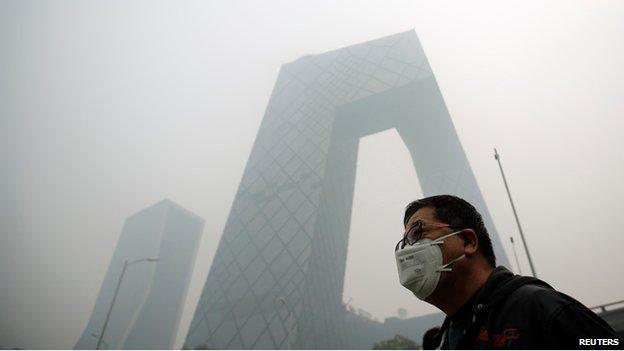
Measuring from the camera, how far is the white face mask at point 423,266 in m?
2.20

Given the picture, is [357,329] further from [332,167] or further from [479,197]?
[332,167]

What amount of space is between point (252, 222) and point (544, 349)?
146ft

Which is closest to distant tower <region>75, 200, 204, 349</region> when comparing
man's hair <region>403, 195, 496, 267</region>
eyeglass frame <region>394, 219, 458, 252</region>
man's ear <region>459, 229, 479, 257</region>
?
eyeglass frame <region>394, 219, 458, 252</region>

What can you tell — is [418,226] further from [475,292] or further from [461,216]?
[475,292]

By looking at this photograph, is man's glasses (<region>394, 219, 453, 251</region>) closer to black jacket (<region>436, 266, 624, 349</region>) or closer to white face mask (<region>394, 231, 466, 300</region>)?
white face mask (<region>394, 231, 466, 300</region>)

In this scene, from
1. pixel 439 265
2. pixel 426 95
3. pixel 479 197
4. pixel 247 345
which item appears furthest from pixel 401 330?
pixel 439 265

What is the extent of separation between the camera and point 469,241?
2.22m

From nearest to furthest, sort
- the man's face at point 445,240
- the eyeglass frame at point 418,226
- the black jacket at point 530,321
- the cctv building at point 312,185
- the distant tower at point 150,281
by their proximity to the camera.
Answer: the black jacket at point 530,321, the man's face at point 445,240, the eyeglass frame at point 418,226, the cctv building at point 312,185, the distant tower at point 150,281

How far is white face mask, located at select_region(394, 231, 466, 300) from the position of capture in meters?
2.20

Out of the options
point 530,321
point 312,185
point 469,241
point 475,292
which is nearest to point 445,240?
point 469,241

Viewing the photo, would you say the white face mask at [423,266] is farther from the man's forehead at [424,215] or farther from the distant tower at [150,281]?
the distant tower at [150,281]

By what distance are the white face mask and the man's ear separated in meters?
0.04

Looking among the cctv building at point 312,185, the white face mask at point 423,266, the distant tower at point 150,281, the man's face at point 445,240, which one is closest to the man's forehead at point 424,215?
the man's face at point 445,240

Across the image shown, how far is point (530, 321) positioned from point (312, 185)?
41126 mm
